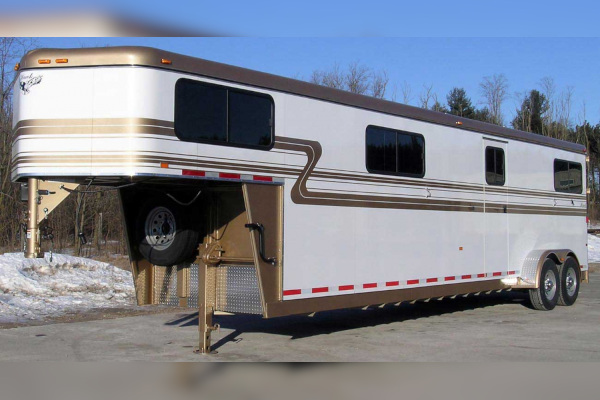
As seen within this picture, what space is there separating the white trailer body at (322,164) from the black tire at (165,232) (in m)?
0.83

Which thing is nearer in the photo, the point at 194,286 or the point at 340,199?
the point at 340,199

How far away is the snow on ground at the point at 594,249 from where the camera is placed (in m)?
27.9

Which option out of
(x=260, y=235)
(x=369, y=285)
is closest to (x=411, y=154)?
(x=369, y=285)

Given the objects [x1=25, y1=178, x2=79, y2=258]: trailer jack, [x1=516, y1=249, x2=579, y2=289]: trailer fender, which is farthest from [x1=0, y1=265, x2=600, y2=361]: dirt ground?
[x1=25, y1=178, x2=79, y2=258]: trailer jack

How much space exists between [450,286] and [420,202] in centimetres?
149

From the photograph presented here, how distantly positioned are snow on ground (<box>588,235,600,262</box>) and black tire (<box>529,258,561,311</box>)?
15.2m

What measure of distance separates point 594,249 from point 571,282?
59.6ft

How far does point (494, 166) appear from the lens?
11969 millimetres

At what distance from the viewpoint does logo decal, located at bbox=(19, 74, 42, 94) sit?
739cm

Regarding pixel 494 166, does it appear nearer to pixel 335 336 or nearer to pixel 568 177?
pixel 568 177

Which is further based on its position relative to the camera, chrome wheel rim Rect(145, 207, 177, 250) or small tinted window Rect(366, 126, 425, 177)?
small tinted window Rect(366, 126, 425, 177)

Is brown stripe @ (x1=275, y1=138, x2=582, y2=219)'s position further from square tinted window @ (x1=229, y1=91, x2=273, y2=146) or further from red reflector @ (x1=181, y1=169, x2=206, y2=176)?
red reflector @ (x1=181, y1=169, x2=206, y2=176)

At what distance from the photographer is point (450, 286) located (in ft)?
35.4

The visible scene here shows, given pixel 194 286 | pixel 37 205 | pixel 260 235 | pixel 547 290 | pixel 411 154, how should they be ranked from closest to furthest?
pixel 37 205
pixel 260 235
pixel 194 286
pixel 411 154
pixel 547 290
